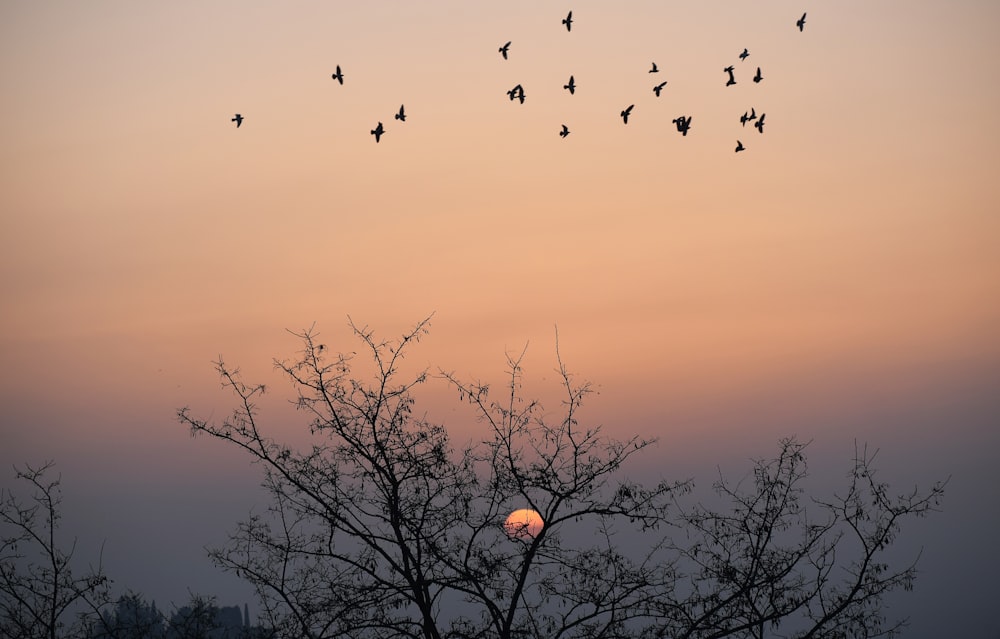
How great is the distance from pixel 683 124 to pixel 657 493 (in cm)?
1057

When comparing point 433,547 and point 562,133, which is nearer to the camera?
point 433,547

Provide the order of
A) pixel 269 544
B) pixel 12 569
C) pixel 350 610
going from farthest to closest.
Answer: pixel 12 569 → pixel 269 544 → pixel 350 610

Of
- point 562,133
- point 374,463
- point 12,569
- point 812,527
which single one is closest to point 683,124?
point 562,133

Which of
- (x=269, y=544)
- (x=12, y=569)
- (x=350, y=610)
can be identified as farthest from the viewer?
(x=12, y=569)

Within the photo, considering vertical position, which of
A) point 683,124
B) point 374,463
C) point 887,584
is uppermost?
point 683,124

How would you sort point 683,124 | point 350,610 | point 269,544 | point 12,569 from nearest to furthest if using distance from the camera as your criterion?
point 350,610 → point 269,544 → point 12,569 → point 683,124

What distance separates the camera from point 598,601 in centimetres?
1377

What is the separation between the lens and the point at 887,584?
1417cm

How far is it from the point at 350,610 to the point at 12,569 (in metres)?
6.77

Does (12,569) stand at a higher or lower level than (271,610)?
higher

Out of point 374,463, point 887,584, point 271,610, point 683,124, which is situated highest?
point 683,124

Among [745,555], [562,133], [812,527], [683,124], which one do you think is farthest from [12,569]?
[683,124]

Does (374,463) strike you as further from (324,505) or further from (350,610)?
(350,610)

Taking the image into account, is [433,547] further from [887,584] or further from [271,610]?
[887,584]
